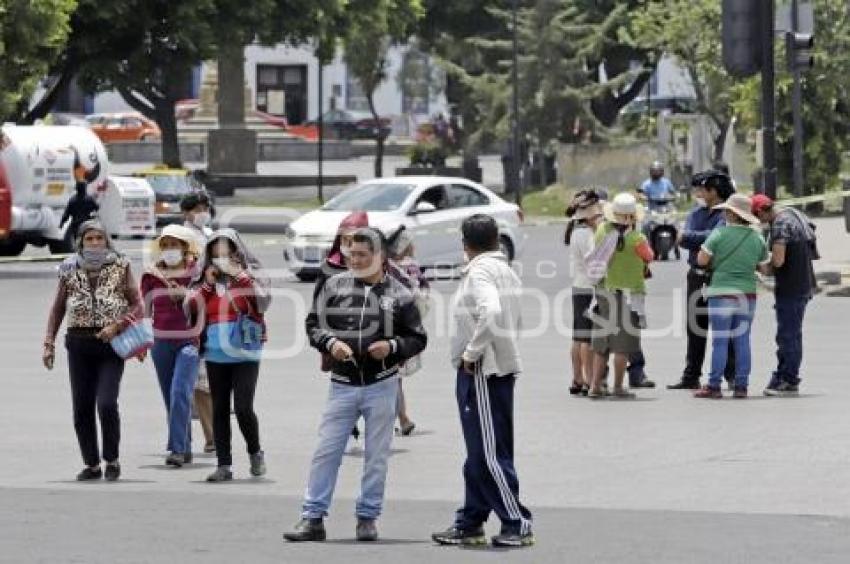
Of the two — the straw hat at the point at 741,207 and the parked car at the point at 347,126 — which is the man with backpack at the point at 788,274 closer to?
the straw hat at the point at 741,207

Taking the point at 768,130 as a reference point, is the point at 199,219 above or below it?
below

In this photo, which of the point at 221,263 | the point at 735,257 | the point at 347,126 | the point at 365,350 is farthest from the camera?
the point at 347,126

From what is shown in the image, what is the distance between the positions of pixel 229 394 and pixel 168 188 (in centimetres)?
3583

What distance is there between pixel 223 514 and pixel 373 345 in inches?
59.5

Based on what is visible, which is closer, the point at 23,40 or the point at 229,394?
the point at 229,394

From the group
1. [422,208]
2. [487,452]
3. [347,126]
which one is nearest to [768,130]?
[422,208]

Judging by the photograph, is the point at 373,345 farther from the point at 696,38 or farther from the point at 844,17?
the point at 696,38

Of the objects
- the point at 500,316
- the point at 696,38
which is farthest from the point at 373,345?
the point at 696,38

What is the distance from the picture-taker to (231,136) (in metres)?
69.9

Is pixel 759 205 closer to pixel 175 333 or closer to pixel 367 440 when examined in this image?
pixel 175 333

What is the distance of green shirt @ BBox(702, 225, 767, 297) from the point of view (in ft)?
61.5

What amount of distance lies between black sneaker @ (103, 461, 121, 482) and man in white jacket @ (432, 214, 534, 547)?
3327mm

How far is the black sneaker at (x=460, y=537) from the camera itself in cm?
1188

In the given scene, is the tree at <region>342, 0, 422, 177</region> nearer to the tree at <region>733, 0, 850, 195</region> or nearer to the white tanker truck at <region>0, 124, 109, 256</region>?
the tree at <region>733, 0, 850, 195</region>
